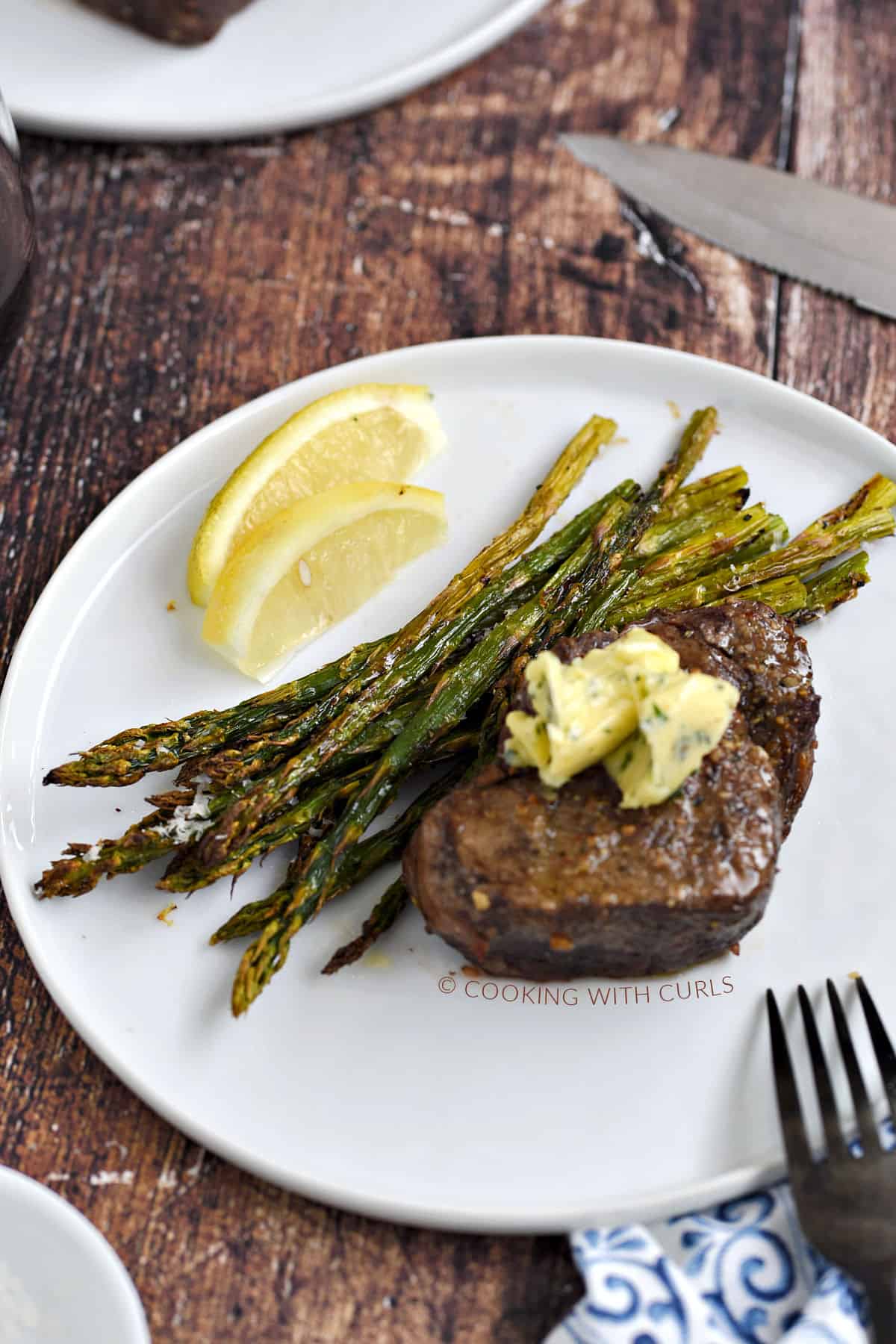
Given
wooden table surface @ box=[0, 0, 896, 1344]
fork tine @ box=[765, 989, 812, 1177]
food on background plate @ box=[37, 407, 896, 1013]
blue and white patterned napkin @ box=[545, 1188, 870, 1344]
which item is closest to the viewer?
blue and white patterned napkin @ box=[545, 1188, 870, 1344]

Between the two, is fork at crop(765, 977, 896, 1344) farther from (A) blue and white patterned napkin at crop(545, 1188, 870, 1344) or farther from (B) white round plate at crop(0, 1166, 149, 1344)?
(B) white round plate at crop(0, 1166, 149, 1344)

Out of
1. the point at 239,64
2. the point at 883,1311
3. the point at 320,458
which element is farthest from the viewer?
the point at 239,64

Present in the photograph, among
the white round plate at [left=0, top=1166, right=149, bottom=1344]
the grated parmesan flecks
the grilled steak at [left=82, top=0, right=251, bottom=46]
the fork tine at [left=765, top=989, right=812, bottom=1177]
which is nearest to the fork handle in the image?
the fork tine at [left=765, top=989, right=812, bottom=1177]

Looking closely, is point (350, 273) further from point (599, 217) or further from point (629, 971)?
point (629, 971)

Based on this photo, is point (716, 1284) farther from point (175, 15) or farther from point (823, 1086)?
point (175, 15)

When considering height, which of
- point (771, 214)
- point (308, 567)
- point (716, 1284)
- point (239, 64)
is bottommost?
point (716, 1284)

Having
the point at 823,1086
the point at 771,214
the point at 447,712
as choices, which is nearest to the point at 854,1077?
the point at 823,1086
